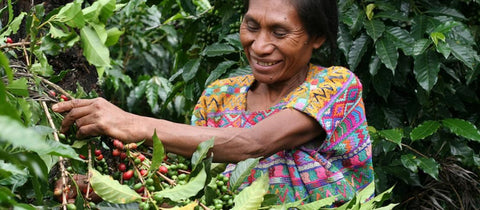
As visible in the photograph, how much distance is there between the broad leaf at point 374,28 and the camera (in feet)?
8.15

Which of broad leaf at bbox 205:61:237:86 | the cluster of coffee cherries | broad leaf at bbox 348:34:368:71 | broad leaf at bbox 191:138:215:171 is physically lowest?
broad leaf at bbox 205:61:237:86

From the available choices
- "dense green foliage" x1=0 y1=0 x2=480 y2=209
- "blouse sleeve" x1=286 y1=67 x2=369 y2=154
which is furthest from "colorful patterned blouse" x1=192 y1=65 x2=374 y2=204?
"dense green foliage" x1=0 y1=0 x2=480 y2=209

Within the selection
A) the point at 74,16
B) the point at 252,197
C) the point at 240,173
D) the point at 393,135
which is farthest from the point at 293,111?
the point at 393,135

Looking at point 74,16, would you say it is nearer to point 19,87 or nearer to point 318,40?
point 19,87

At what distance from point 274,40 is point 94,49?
2.18ft

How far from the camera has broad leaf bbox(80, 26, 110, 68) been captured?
118 centimetres

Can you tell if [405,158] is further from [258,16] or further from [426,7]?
[258,16]

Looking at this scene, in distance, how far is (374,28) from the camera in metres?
2.51

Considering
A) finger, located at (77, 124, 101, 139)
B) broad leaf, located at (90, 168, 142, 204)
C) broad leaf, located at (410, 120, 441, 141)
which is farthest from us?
broad leaf, located at (410, 120, 441, 141)

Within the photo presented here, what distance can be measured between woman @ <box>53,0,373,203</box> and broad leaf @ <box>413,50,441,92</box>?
0.73 meters

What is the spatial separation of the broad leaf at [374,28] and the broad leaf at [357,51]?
7cm

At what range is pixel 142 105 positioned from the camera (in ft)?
14.6

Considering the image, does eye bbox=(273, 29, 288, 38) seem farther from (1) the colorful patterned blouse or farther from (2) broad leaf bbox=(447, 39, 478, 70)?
(2) broad leaf bbox=(447, 39, 478, 70)

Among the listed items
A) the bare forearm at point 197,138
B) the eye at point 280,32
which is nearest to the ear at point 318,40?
the eye at point 280,32
